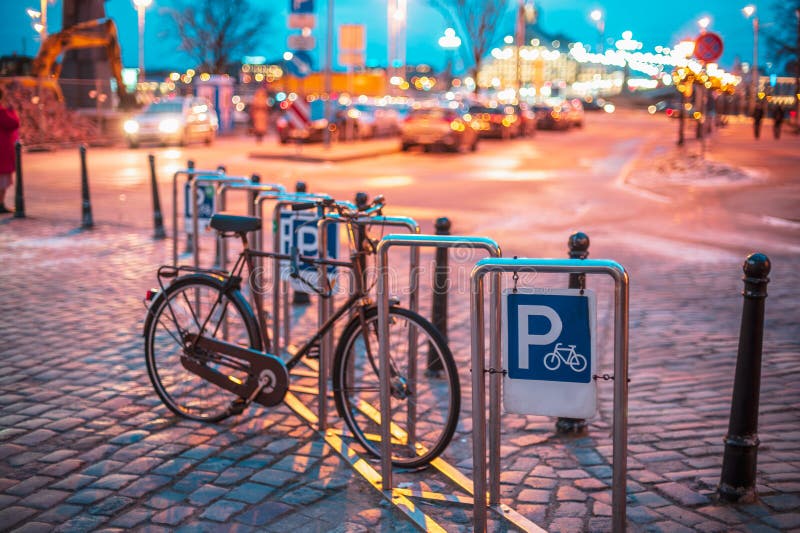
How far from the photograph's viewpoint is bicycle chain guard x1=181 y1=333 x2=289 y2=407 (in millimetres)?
5297

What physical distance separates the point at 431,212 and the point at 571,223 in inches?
89.9

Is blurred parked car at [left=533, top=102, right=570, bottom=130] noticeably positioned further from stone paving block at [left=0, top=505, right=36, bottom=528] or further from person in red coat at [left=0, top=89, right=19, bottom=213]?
stone paving block at [left=0, top=505, right=36, bottom=528]

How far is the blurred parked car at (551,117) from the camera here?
172 ft

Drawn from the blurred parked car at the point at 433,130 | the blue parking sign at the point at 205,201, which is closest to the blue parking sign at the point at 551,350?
the blue parking sign at the point at 205,201

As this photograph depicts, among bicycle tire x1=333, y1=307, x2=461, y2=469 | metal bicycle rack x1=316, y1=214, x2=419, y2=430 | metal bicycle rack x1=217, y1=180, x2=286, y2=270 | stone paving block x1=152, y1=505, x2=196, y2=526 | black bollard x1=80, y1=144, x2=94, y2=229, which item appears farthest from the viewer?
black bollard x1=80, y1=144, x2=94, y2=229

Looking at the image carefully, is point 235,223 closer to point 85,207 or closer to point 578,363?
point 578,363

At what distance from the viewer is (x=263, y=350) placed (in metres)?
5.39

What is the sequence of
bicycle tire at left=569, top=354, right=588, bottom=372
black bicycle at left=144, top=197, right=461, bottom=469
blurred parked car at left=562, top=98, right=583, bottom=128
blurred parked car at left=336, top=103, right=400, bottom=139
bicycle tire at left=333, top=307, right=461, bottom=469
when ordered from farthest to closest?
blurred parked car at left=562, top=98, right=583, bottom=128 → blurred parked car at left=336, top=103, right=400, bottom=139 → black bicycle at left=144, top=197, right=461, bottom=469 → bicycle tire at left=333, top=307, right=461, bottom=469 → bicycle tire at left=569, top=354, right=588, bottom=372

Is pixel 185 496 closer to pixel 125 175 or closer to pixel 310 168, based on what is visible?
pixel 125 175

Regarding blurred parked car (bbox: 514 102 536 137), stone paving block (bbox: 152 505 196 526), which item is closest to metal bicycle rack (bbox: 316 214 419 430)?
stone paving block (bbox: 152 505 196 526)

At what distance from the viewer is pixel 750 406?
14.3 feet

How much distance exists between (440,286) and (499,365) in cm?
259

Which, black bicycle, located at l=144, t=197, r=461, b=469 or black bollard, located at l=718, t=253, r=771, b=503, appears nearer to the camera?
black bollard, located at l=718, t=253, r=771, b=503

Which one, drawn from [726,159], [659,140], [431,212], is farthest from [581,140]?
[431,212]
